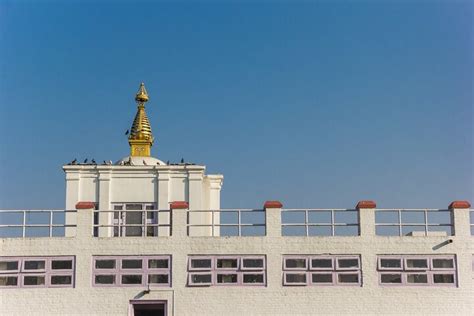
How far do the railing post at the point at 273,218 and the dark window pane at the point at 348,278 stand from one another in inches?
107

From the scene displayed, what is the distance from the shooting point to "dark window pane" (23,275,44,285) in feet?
86.7

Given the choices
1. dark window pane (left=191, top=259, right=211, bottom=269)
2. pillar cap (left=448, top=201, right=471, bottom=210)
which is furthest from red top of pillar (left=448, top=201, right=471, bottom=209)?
dark window pane (left=191, top=259, right=211, bottom=269)

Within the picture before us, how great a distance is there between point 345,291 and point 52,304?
10578mm

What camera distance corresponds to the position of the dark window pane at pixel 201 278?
26.4 meters

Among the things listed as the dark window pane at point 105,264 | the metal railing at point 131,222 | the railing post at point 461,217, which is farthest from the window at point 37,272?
the railing post at point 461,217

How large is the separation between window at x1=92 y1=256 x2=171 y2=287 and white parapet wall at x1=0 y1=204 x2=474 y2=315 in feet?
0.71

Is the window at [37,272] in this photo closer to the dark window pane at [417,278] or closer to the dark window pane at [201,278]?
the dark window pane at [201,278]

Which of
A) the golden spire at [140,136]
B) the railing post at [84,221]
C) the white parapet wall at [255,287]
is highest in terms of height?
the golden spire at [140,136]

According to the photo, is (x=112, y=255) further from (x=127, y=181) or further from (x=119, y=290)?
(x=127, y=181)

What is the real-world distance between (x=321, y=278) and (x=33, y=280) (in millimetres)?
10467

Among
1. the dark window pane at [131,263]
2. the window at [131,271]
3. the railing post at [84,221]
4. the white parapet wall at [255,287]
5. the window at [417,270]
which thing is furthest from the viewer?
the railing post at [84,221]

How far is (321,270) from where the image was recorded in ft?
87.1

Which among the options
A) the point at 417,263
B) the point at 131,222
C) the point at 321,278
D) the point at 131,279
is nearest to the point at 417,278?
the point at 417,263

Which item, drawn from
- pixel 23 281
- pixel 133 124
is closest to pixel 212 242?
pixel 23 281
